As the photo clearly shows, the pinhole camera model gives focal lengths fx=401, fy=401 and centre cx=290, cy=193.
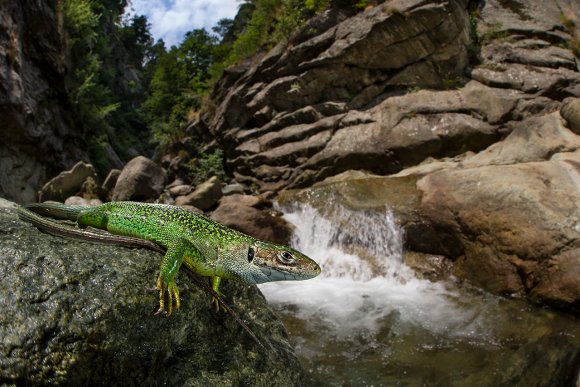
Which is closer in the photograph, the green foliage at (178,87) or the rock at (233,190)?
the rock at (233,190)

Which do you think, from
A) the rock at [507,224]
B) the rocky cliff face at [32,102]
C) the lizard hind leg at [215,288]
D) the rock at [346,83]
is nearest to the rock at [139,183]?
the rocky cliff face at [32,102]

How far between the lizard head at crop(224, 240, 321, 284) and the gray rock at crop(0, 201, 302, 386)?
36 cm

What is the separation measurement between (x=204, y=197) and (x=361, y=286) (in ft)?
21.0

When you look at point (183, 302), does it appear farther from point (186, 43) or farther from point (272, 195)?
point (186, 43)

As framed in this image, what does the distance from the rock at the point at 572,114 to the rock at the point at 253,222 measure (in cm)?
835

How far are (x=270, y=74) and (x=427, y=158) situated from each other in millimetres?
8289

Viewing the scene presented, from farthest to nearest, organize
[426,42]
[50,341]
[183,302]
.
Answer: [426,42] → [183,302] → [50,341]

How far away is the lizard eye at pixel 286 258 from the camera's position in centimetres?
240

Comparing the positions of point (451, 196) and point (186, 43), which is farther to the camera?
point (186, 43)


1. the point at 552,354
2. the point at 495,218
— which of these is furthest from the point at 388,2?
the point at 552,354

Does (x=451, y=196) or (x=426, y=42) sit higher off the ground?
(x=426, y=42)

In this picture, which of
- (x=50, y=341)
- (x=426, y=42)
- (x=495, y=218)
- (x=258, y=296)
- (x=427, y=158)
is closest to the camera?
(x=50, y=341)

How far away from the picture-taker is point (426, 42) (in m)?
15.4

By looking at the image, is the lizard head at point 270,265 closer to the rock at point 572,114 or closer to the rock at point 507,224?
the rock at point 507,224
